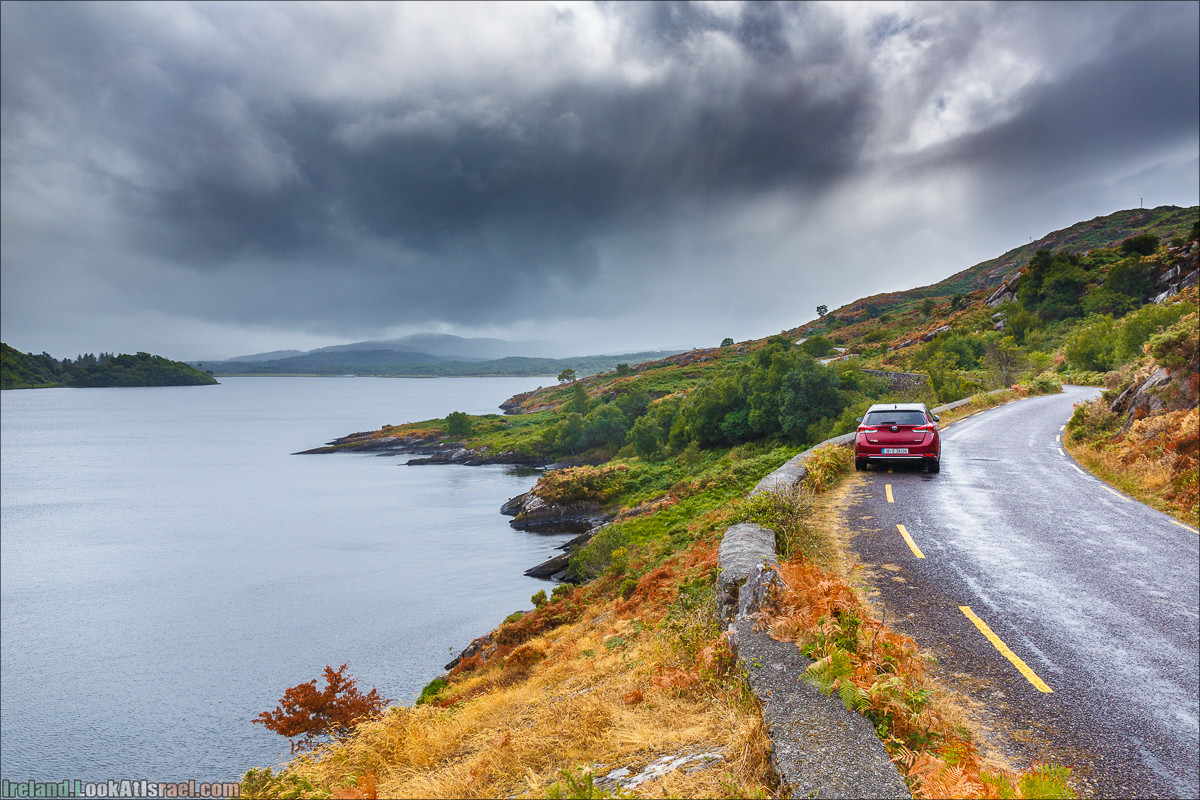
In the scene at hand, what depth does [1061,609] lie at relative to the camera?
732cm

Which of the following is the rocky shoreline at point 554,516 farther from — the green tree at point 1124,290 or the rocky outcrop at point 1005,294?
the rocky outcrop at point 1005,294

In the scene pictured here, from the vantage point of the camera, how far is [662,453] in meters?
59.4

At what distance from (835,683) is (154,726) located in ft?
93.7

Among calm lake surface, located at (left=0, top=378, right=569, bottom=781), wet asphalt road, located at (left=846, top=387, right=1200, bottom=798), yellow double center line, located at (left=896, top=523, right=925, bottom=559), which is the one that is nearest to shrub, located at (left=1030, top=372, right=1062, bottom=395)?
wet asphalt road, located at (left=846, top=387, right=1200, bottom=798)

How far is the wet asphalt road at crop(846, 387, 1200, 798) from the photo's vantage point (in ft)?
15.8

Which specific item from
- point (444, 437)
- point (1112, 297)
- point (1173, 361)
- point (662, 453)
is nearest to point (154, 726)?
point (1173, 361)

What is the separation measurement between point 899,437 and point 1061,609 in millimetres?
9012

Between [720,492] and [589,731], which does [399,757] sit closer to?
[589,731]

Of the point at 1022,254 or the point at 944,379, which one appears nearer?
the point at 944,379

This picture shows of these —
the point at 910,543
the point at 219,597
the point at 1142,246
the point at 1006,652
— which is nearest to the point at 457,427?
the point at 219,597

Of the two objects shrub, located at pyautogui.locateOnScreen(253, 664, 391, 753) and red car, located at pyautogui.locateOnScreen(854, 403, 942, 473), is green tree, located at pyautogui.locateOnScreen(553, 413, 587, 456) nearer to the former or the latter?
shrub, located at pyautogui.locateOnScreen(253, 664, 391, 753)

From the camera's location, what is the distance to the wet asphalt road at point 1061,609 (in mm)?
4805

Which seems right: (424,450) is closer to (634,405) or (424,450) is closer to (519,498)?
(634,405)

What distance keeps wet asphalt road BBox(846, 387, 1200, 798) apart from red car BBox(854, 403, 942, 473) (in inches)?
44.3
